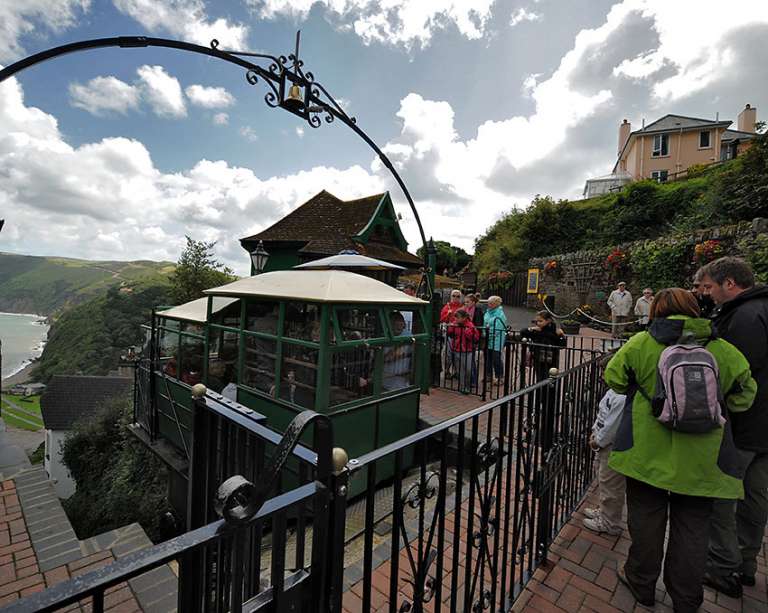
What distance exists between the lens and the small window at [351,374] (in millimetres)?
4559

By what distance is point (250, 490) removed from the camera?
88 centimetres

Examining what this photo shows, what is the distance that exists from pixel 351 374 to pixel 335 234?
1014 centimetres

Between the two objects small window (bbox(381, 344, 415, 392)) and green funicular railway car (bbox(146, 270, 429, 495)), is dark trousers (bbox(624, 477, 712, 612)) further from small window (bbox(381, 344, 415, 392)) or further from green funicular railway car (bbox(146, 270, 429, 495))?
small window (bbox(381, 344, 415, 392))

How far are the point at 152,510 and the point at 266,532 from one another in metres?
4.16

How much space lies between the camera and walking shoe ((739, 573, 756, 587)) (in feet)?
7.82

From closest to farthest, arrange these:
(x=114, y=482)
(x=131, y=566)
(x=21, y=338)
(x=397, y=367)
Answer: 1. (x=131, y=566)
2. (x=397, y=367)
3. (x=114, y=482)
4. (x=21, y=338)

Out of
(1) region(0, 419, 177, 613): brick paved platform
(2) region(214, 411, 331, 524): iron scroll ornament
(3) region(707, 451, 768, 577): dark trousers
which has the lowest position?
(1) region(0, 419, 177, 613): brick paved platform

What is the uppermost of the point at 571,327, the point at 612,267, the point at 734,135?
the point at 734,135

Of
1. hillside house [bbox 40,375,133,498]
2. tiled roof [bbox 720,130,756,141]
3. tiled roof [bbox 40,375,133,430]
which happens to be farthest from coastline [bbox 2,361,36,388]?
tiled roof [bbox 720,130,756,141]

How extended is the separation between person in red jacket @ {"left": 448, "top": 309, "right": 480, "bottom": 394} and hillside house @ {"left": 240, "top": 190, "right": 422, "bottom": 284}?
22.8ft

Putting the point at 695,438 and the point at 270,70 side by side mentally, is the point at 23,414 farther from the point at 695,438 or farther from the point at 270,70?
the point at 695,438

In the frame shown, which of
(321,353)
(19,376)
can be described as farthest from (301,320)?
(19,376)

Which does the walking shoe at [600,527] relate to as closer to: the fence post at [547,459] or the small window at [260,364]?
the fence post at [547,459]

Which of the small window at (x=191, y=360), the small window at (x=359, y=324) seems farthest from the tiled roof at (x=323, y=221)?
the small window at (x=359, y=324)
